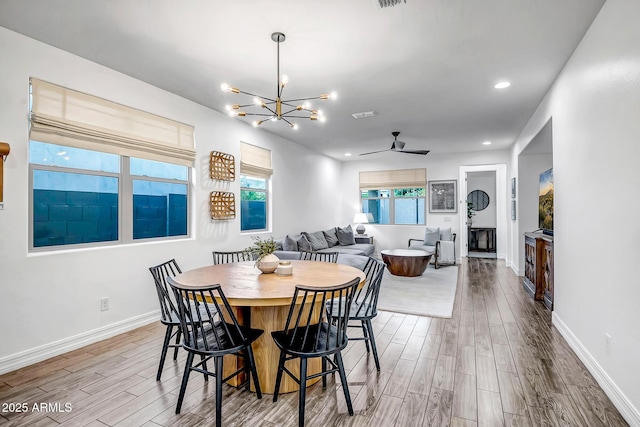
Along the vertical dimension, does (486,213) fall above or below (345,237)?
above

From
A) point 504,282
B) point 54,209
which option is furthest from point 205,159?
point 504,282

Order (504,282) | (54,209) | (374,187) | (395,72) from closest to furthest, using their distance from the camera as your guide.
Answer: (54,209), (395,72), (504,282), (374,187)

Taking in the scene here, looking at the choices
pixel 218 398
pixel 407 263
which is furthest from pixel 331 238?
pixel 218 398

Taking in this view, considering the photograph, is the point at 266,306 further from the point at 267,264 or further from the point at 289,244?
the point at 289,244

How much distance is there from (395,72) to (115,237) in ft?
11.5

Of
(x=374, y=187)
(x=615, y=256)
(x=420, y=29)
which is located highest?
(x=420, y=29)

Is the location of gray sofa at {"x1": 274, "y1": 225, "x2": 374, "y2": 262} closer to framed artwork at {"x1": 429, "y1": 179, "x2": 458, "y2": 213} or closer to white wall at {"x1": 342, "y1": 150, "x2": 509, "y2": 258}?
white wall at {"x1": 342, "y1": 150, "x2": 509, "y2": 258}

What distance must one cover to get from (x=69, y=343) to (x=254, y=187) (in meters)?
3.37

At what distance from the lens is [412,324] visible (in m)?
3.71

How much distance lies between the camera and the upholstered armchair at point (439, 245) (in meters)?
7.23

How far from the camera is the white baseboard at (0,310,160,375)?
2.67 meters

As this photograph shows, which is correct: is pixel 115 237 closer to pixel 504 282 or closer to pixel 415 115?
pixel 415 115

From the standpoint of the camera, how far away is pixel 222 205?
4.72 m

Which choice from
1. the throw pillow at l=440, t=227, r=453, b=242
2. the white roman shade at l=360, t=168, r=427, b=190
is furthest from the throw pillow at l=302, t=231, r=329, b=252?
the throw pillow at l=440, t=227, r=453, b=242
